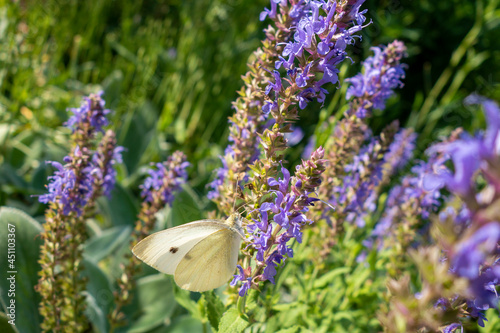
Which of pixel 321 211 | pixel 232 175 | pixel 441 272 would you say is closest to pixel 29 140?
pixel 232 175

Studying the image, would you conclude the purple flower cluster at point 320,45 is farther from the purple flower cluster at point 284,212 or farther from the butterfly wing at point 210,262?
the butterfly wing at point 210,262

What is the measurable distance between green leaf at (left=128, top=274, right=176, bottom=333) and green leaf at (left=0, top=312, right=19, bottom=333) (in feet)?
1.68

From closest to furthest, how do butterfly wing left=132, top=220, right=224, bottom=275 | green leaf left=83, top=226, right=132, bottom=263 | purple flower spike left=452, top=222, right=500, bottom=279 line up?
purple flower spike left=452, top=222, right=500, bottom=279 → butterfly wing left=132, top=220, right=224, bottom=275 → green leaf left=83, top=226, right=132, bottom=263

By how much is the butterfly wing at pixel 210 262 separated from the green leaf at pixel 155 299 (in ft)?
1.93

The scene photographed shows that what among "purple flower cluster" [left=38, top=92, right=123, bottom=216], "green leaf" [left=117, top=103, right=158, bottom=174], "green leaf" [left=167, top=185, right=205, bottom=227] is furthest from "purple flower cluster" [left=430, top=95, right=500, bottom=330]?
"green leaf" [left=117, top=103, right=158, bottom=174]

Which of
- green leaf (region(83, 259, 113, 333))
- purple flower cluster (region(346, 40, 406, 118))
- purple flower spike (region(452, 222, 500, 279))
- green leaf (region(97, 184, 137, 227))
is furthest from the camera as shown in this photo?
green leaf (region(97, 184, 137, 227))

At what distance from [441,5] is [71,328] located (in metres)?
4.19

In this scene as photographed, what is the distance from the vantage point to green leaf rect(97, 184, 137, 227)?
238 centimetres

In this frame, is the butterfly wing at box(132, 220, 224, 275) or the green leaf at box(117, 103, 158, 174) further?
the green leaf at box(117, 103, 158, 174)

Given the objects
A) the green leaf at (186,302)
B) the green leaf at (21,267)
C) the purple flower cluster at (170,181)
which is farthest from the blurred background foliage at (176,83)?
the green leaf at (186,302)

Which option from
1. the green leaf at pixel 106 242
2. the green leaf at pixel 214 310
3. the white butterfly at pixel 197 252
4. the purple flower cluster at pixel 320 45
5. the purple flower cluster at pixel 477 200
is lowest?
the green leaf at pixel 106 242

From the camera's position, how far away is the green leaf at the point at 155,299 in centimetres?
190

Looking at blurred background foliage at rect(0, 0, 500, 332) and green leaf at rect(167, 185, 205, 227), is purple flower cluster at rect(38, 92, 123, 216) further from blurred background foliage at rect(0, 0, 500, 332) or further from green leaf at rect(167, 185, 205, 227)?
blurred background foliage at rect(0, 0, 500, 332)

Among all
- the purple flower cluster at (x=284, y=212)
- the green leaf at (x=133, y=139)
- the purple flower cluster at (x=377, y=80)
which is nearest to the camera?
the purple flower cluster at (x=284, y=212)
